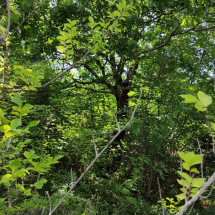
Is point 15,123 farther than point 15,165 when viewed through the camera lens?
No

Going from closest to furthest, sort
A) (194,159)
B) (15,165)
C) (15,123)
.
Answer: (194,159) < (15,123) < (15,165)

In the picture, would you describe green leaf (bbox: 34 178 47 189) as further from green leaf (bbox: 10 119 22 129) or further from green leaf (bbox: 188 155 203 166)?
green leaf (bbox: 188 155 203 166)

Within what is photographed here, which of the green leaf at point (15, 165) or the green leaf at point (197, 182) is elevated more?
the green leaf at point (197, 182)

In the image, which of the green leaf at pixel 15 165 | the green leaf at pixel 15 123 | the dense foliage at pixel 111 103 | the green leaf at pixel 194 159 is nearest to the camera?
the green leaf at pixel 194 159

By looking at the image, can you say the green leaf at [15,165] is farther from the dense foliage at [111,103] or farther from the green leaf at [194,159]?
the dense foliage at [111,103]

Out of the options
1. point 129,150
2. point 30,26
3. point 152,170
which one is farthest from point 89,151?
point 30,26

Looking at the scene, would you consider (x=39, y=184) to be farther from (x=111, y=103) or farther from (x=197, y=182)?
(x=111, y=103)

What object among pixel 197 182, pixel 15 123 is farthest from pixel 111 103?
pixel 197 182

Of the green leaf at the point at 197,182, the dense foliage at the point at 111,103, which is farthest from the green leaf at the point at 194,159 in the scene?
the dense foliage at the point at 111,103

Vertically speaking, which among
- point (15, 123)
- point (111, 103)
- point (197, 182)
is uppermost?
point (111, 103)

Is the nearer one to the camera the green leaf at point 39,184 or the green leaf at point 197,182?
the green leaf at point 197,182

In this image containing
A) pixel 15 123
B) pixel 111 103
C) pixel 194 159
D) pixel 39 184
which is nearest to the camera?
pixel 194 159

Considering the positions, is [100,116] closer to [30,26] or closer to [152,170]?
[152,170]

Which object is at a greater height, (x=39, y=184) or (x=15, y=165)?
(x=15, y=165)
